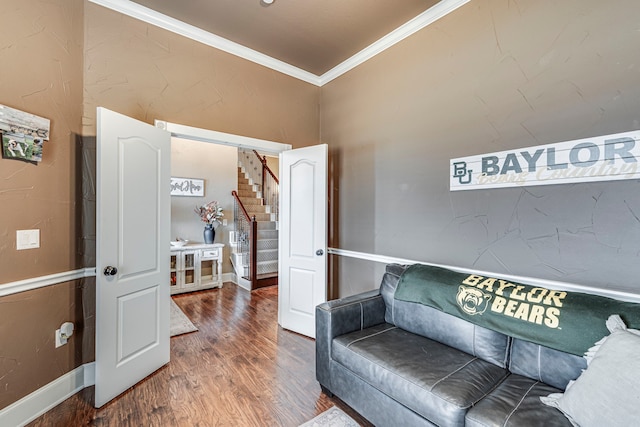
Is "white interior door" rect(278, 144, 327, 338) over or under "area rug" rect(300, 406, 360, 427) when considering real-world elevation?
over

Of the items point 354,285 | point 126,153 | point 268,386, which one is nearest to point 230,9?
point 126,153

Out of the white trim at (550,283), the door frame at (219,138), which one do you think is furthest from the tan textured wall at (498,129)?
the door frame at (219,138)

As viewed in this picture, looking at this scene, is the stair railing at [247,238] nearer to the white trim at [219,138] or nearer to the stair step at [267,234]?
the stair step at [267,234]

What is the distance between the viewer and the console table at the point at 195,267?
485 centimetres

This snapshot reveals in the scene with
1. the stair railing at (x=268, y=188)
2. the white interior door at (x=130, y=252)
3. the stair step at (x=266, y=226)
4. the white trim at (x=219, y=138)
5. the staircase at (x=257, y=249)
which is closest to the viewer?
the white interior door at (x=130, y=252)

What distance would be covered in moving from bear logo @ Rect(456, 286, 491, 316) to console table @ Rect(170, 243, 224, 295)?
4433 mm

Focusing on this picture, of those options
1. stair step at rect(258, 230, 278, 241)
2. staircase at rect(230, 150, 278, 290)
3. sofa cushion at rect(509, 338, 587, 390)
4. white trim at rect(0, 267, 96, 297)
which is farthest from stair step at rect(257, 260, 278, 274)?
sofa cushion at rect(509, 338, 587, 390)

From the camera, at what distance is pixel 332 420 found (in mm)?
1871

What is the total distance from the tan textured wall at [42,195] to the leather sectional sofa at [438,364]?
1.97 metres

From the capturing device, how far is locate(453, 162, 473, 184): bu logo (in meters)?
2.29

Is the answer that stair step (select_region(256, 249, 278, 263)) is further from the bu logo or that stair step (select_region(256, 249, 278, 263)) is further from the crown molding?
the bu logo

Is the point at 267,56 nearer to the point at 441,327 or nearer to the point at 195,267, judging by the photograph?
the point at 441,327

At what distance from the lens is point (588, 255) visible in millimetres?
1731

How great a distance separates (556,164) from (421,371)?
5.25 feet
